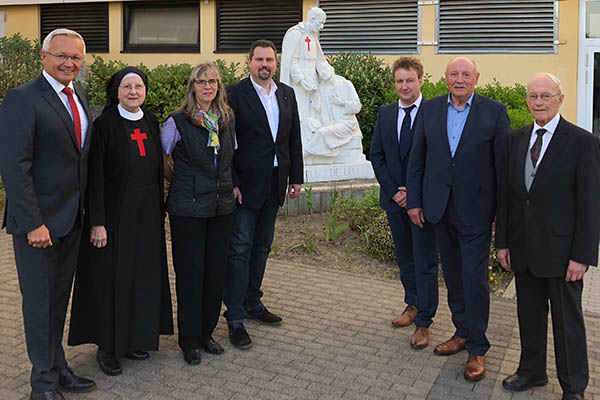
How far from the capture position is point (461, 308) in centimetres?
484

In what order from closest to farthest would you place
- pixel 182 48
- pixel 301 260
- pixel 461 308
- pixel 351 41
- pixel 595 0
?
pixel 461 308, pixel 301 260, pixel 595 0, pixel 351 41, pixel 182 48

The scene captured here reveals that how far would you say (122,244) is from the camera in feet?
14.4

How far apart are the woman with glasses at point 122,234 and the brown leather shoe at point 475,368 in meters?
2.04

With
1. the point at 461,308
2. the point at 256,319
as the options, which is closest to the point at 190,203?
the point at 256,319

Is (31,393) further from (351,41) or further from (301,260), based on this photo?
(351,41)

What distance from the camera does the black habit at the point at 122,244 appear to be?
428cm

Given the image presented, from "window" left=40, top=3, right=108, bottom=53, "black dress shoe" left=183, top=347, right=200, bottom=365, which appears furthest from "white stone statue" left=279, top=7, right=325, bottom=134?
"window" left=40, top=3, right=108, bottom=53

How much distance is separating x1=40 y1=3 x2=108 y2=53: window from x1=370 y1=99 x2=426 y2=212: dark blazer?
1386 cm

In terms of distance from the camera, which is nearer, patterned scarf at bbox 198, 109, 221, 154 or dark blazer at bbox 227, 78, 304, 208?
patterned scarf at bbox 198, 109, 221, 154

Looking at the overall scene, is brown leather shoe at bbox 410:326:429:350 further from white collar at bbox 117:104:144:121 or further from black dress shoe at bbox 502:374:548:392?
white collar at bbox 117:104:144:121

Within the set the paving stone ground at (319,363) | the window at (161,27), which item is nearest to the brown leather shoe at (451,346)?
the paving stone ground at (319,363)

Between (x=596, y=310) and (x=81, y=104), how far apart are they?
4.54m

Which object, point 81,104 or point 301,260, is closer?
point 81,104

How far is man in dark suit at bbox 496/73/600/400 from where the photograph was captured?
13.0 ft
